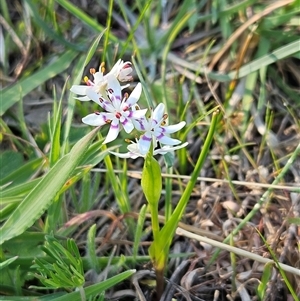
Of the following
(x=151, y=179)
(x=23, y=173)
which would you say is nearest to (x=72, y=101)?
(x=23, y=173)

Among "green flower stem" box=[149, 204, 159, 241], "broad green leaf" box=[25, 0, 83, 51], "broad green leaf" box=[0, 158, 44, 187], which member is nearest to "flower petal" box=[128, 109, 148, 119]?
"green flower stem" box=[149, 204, 159, 241]

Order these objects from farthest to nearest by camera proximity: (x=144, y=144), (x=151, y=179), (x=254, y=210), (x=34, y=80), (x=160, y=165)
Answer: (x=34, y=80) < (x=160, y=165) < (x=254, y=210) < (x=151, y=179) < (x=144, y=144)

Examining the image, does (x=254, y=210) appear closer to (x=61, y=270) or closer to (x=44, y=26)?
(x=61, y=270)

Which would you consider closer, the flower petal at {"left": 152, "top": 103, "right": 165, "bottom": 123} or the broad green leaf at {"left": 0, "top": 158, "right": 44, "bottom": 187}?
the flower petal at {"left": 152, "top": 103, "right": 165, "bottom": 123}

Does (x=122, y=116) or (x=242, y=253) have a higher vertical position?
(x=122, y=116)

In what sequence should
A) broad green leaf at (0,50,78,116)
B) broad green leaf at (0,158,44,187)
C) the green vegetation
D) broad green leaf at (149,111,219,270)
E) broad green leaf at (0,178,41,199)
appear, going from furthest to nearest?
broad green leaf at (0,50,78,116) < broad green leaf at (0,158,44,187) < broad green leaf at (0,178,41,199) < the green vegetation < broad green leaf at (149,111,219,270)

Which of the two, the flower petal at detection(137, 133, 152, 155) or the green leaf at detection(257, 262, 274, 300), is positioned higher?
the flower petal at detection(137, 133, 152, 155)

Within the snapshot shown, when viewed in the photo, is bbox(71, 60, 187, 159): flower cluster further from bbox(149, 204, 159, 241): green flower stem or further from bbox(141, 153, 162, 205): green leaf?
bbox(149, 204, 159, 241): green flower stem

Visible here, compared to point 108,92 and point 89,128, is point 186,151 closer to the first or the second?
point 89,128
